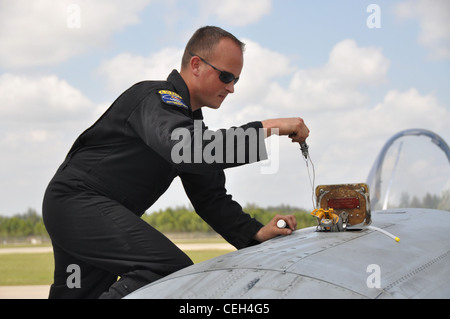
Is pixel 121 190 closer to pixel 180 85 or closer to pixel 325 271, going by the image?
pixel 180 85

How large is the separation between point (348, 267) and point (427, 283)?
419mm

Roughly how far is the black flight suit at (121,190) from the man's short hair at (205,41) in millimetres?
183

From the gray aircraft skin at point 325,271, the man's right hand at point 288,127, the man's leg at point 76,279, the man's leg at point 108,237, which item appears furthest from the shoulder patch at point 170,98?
the man's leg at point 76,279

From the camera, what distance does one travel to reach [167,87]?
2709 millimetres

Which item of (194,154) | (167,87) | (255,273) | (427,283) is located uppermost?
(167,87)

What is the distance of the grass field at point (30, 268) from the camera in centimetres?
2243

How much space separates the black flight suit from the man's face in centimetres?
14

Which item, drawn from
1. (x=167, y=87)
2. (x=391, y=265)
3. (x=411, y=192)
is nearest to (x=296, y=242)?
(x=391, y=265)

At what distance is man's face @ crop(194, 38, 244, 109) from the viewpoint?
274 cm

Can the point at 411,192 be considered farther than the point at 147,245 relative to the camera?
Yes

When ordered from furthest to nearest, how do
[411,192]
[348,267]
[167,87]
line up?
[411,192], [167,87], [348,267]
